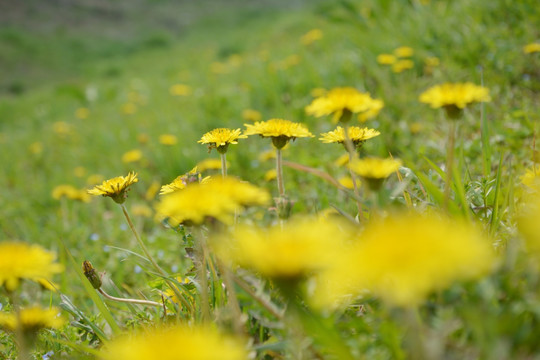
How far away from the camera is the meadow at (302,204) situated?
521 millimetres

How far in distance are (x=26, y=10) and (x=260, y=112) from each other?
13477mm

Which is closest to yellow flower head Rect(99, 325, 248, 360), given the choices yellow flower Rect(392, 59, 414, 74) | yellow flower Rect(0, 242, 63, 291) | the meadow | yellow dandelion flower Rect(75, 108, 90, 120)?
the meadow

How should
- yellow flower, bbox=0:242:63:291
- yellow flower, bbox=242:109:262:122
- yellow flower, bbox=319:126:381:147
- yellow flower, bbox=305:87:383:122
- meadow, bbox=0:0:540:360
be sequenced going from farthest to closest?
yellow flower, bbox=242:109:262:122
yellow flower, bbox=319:126:381:147
yellow flower, bbox=305:87:383:122
yellow flower, bbox=0:242:63:291
meadow, bbox=0:0:540:360

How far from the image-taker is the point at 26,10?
12.9 m

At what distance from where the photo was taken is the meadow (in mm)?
521

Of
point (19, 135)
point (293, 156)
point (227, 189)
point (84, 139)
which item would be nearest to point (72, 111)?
point (19, 135)

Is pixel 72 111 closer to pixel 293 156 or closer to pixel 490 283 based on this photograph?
pixel 293 156

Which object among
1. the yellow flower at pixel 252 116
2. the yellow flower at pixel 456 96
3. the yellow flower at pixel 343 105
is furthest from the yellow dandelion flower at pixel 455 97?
the yellow flower at pixel 252 116

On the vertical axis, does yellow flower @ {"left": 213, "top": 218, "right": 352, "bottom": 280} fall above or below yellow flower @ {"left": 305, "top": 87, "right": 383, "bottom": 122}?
below

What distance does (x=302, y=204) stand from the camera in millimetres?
1842

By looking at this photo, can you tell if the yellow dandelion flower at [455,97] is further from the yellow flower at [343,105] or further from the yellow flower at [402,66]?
the yellow flower at [402,66]

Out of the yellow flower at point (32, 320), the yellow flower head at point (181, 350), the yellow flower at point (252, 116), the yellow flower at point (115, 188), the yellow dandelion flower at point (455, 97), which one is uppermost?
the yellow dandelion flower at point (455, 97)

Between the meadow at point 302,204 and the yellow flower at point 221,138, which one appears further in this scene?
the yellow flower at point 221,138

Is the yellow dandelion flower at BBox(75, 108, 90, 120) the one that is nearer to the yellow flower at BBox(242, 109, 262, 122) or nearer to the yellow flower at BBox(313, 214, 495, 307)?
the yellow flower at BBox(242, 109, 262, 122)
